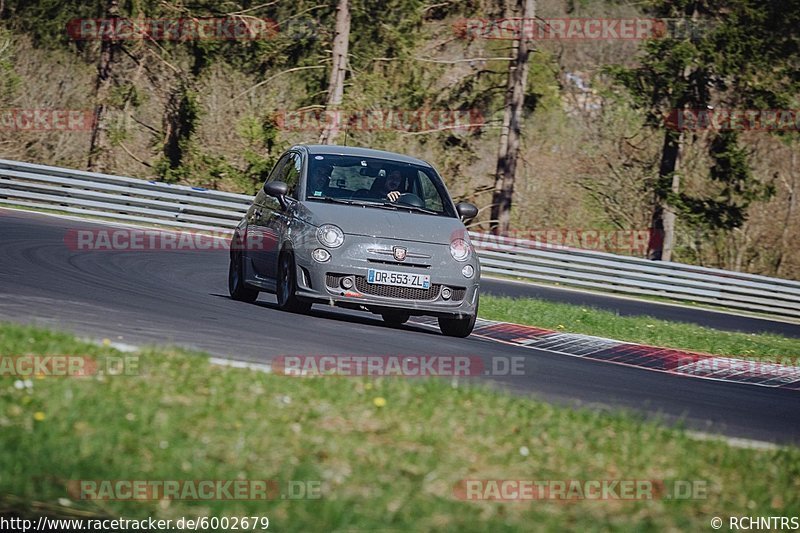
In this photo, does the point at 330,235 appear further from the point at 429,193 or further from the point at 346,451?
the point at 346,451

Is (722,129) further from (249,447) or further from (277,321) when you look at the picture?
(249,447)

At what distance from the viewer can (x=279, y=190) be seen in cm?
1259

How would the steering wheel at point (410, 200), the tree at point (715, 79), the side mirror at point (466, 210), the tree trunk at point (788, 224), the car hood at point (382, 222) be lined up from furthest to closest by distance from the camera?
1. the tree trunk at point (788, 224)
2. the tree at point (715, 79)
3. the side mirror at point (466, 210)
4. the steering wheel at point (410, 200)
5. the car hood at point (382, 222)

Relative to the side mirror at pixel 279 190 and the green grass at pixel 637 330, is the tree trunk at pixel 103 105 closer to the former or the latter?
the green grass at pixel 637 330

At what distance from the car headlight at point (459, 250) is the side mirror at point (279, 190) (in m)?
1.91

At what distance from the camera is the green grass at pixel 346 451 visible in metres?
5.10

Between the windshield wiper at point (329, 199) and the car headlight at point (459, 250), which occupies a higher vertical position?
the windshield wiper at point (329, 199)

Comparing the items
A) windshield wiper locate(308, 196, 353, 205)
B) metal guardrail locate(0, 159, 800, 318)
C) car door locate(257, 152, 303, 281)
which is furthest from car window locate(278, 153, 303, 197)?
metal guardrail locate(0, 159, 800, 318)

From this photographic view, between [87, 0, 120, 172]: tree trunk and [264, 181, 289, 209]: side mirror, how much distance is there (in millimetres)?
24201

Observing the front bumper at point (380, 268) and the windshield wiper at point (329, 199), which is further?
the windshield wiper at point (329, 199)

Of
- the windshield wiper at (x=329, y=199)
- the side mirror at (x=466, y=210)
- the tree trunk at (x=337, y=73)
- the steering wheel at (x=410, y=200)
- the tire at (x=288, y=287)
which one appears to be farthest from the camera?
the tree trunk at (x=337, y=73)

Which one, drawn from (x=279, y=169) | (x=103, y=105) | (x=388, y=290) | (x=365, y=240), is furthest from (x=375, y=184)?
(x=103, y=105)

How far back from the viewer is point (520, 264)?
89.7 ft

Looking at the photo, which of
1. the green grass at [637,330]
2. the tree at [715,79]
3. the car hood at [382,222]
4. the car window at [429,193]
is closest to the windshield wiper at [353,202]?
the car hood at [382,222]
